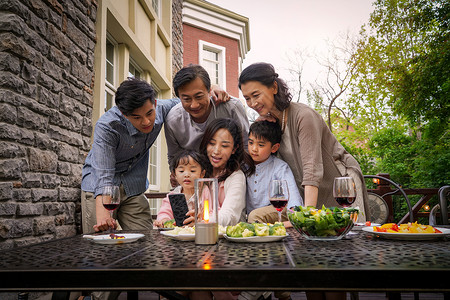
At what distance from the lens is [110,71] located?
505 centimetres

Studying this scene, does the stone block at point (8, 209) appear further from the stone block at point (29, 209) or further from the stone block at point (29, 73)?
the stone block at point (29, 73)

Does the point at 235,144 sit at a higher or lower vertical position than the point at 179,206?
higher

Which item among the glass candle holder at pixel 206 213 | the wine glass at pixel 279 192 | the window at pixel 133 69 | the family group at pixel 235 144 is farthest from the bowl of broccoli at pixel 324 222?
the window at pixel 133 69

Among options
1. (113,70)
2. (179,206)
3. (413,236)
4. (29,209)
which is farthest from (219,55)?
(413,236)

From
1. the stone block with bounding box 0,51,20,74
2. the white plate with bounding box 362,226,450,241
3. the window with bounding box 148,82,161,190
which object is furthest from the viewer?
the window with bounding box 148,82,161,190

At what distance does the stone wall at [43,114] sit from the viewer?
2496mm

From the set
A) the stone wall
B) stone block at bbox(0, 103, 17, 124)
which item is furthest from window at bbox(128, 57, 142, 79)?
stone block at bbox(0, 103, 17, 124)

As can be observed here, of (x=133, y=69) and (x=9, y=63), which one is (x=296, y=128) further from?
(x=133, y=69)

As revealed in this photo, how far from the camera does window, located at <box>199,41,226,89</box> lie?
38.7ft

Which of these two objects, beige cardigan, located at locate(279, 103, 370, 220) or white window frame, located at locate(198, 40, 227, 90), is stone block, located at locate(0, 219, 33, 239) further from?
white window frame, located at locate(198, 40, 227, 90)

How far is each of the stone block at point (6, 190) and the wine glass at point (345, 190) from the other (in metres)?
2.24

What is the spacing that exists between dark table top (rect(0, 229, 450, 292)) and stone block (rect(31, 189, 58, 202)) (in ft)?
5.96

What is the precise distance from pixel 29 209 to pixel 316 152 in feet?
7.36

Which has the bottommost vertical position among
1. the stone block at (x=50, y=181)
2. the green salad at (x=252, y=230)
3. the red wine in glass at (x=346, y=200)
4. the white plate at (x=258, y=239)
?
the white plate at (x=258, y=239)
